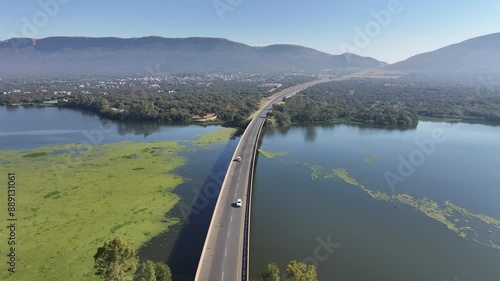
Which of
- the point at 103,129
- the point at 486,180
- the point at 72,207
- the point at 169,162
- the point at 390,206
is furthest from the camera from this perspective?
the point at 103,129

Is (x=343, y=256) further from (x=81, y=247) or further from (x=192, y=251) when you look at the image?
(x=81, y=247)

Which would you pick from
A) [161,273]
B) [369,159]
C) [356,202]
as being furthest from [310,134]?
[161,273]

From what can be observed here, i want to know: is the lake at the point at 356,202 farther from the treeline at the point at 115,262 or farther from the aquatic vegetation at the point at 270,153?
the treeline at the point at 115,262

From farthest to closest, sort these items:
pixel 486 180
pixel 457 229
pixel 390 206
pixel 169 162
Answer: pixel 169 162
pixel 486 180
pixel 390 206
pixel 457 229

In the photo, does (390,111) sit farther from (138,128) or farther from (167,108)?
(138,128)

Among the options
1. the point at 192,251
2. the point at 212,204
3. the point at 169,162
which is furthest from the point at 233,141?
the point at 192,251

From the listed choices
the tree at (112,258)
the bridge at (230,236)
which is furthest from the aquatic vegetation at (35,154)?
the tree at (112,258)
